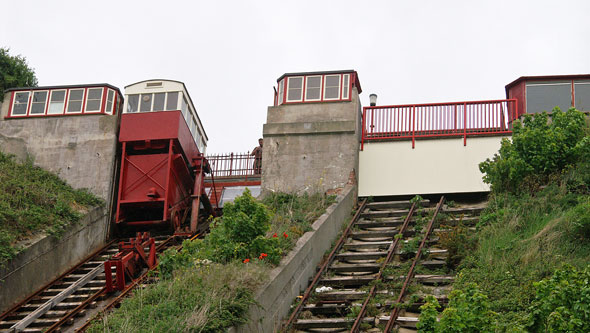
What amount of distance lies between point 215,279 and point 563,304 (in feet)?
19.4

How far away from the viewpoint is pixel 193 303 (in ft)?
40.6

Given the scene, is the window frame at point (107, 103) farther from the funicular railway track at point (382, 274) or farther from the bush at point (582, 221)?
the bush at point (582, 221)

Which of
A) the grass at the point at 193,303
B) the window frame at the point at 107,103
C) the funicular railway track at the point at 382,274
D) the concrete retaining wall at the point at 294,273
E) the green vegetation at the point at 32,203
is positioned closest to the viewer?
the grass at the point at 193,303

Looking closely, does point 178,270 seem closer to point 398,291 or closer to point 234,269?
point 234,269

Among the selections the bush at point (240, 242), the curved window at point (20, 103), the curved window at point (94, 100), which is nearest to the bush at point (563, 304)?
the bush at point (240, 242)

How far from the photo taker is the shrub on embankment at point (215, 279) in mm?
11961

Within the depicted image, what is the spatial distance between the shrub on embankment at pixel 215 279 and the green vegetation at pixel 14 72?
2670cm

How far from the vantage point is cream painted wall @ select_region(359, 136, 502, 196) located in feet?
74.3

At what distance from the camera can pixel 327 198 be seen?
20.2 meters

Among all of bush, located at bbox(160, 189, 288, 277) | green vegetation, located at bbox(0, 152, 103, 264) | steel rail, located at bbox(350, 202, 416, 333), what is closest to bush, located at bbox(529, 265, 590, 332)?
steel rail, located at bbox(350, 202, 416, 333)

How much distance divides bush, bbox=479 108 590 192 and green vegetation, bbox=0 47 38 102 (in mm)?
28240

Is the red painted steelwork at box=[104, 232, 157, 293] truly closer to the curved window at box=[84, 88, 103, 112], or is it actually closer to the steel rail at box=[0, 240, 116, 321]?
the steel rail at box=[0, 240, 116, 321]

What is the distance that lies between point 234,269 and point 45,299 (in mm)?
6029

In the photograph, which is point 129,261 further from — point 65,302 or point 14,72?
point 14,72
